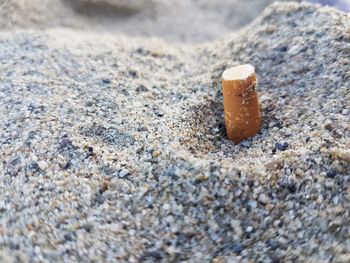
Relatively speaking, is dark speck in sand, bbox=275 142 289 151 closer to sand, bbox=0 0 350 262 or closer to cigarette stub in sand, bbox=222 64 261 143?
sand, bbox=0 0 350 262

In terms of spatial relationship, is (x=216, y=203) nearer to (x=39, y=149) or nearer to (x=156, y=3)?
(x=39, y=149)

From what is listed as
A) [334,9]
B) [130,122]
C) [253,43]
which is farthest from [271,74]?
[130,122]

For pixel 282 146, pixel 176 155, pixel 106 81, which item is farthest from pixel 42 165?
pixel 282 146

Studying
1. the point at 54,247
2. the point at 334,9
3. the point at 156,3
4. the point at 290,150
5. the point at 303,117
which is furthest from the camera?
the point at 156,3

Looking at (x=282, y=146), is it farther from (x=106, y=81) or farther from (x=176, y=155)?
(x=106, y=81)

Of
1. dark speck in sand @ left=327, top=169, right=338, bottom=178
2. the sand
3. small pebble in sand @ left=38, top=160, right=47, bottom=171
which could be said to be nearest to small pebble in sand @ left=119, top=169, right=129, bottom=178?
the sand

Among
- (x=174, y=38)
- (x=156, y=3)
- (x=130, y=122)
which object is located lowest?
(x=130, y=122)
